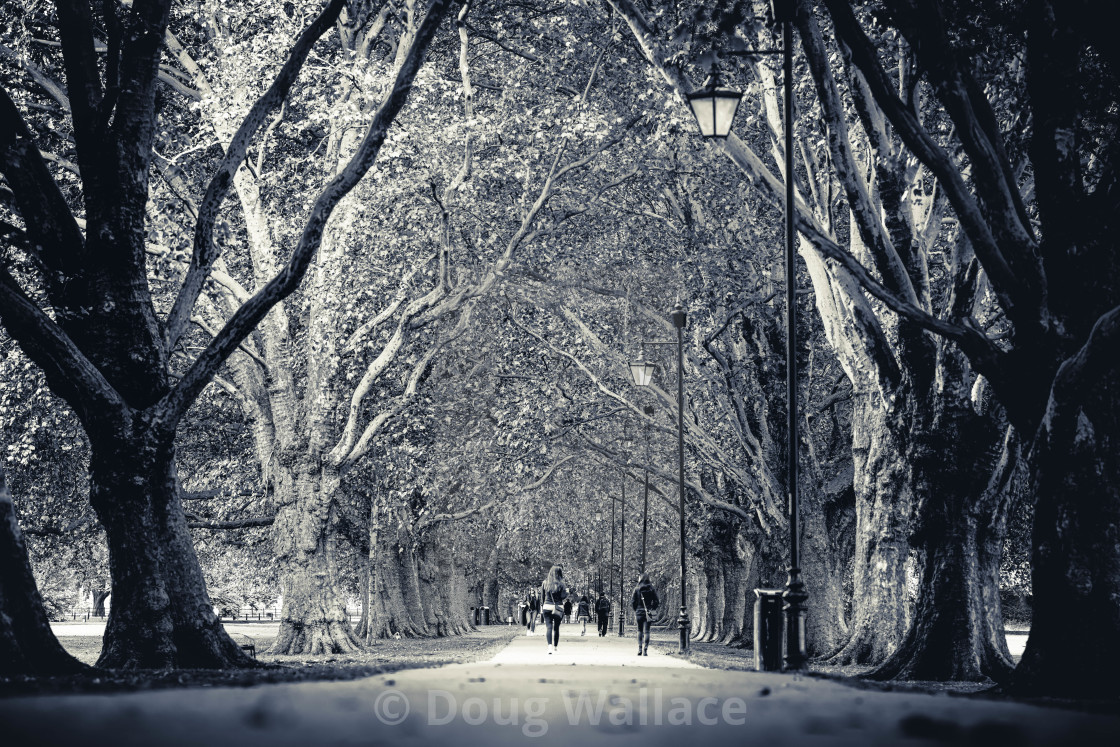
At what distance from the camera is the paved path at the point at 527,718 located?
5434 mm

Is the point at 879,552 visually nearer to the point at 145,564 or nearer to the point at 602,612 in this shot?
the point at 145,564

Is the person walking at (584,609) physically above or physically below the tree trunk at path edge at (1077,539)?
below

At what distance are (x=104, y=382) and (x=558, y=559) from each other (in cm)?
6059

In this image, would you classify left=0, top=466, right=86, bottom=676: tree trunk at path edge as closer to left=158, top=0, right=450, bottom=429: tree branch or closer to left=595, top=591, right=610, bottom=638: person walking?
left=158, top=0, right=450, bottom=429: tree branch

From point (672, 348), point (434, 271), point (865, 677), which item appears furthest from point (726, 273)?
point (865, 677)

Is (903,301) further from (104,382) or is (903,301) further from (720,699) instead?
(104,382)

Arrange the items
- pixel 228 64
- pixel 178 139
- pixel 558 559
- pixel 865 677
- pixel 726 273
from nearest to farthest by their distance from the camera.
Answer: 1. pixel 865 677
2. pixel 228 64
3. pixel 178 139
4. pixel 726 273
5. pixel 558 559

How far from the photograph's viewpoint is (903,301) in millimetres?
11797

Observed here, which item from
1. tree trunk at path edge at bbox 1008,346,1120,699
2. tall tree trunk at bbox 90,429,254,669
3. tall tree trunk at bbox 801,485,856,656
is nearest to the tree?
tall tree trunk at bbox 90,429,254,669

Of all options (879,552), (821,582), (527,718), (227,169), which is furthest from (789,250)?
(821,582)

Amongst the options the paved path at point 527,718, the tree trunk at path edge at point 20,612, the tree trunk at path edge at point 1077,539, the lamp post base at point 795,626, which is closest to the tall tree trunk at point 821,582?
the lamp post base at point 795,626

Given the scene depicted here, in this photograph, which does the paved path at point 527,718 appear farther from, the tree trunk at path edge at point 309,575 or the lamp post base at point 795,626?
the tree trunk at path edge at point 309,575

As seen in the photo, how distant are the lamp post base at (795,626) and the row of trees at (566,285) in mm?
1280

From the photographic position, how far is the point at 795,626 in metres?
12.7
